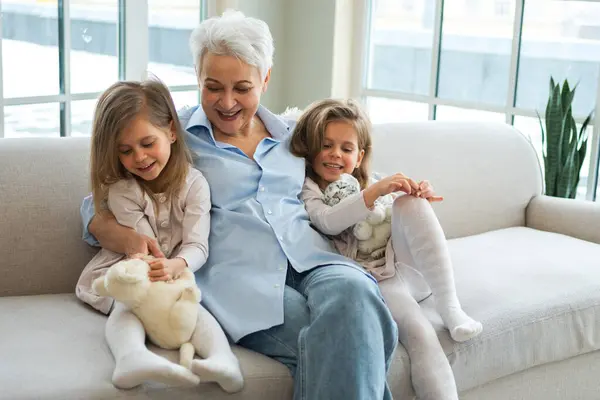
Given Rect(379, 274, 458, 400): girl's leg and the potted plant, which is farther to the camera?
the potted plant

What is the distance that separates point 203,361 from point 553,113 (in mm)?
2177

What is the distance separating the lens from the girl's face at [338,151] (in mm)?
2436

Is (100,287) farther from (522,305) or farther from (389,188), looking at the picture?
(522,305)

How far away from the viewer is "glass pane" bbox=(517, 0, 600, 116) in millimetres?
3664

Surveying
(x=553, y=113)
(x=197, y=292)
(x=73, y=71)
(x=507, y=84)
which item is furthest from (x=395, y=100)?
(x=197, y=292)

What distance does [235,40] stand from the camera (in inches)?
91.7

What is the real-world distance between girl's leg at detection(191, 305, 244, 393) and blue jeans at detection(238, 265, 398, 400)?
113 millimetres

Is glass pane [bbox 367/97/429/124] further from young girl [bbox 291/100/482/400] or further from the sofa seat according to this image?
young girl [bbox 291/100/482/400]

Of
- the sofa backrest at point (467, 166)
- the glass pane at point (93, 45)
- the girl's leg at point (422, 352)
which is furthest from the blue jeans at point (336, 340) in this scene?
the glass pane at point (93, 45)

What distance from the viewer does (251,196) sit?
7.78 ft

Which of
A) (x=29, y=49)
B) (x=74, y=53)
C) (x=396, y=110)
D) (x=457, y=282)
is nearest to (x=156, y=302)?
(x=457, y=282)

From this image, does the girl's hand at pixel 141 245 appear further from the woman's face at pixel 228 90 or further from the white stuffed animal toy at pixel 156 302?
the woman's face at pixel 228 90

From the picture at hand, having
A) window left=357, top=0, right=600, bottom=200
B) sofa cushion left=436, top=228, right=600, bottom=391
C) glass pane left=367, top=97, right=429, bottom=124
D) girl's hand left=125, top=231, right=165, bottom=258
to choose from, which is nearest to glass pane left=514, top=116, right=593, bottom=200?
window left=357, top=0, right=600, bottom=200

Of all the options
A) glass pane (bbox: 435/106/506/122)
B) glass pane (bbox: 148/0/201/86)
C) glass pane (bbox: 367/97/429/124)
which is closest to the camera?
glass pane (bbox: 148/0/201/86)
